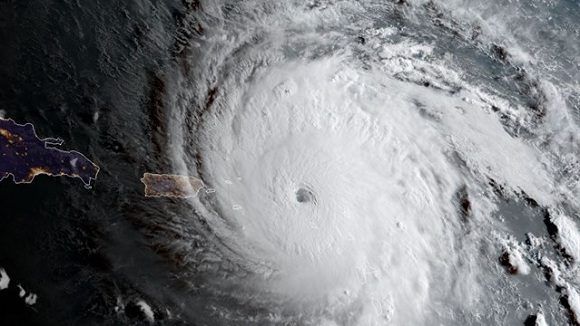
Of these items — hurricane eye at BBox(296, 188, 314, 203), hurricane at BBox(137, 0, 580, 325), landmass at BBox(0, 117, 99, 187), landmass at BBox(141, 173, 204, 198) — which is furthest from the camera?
hurricane eye at BBox(296, 188, 314, 203)

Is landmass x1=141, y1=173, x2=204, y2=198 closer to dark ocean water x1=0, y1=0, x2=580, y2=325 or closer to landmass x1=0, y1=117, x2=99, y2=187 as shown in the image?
dark ocean water x1=0, y1=0, x2=580, y2=325

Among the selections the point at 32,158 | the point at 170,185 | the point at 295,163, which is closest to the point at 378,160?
the point at 295,163

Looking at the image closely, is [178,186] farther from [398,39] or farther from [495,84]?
[495,84]

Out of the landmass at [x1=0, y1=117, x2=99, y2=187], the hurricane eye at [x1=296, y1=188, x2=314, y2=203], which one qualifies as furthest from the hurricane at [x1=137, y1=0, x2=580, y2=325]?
the landmass at [x1=0, y1=117, x2=99, y2=187]

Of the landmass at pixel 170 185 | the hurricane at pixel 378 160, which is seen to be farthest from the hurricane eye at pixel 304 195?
the landmass at pixel 170 185

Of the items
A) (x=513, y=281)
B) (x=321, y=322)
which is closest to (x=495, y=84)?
(x=513, y=281)

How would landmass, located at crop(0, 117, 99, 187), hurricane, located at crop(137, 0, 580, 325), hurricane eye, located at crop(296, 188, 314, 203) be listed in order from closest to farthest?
landmass, located at crop(0, 117, 99, 187)
hurricane, located at crop(137, 0, 580, 325)
hurricane eye, located at crop(296, 188, 314, 203)

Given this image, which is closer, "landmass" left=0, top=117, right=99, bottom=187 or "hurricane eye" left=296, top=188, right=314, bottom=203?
"landmass" left=0, top=117, right=99, bottom=187
